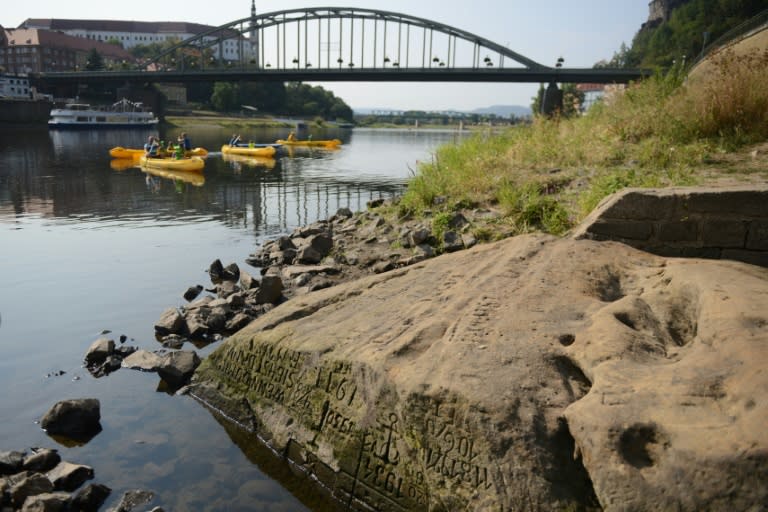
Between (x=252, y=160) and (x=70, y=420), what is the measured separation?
32.4 meters

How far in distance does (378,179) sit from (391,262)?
771 inches

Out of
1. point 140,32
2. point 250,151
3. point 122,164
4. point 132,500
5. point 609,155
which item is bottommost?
point 132,500

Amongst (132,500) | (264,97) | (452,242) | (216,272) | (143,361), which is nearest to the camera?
(132,500)

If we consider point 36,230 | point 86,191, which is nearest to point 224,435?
point 36,230

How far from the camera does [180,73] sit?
74.7 m

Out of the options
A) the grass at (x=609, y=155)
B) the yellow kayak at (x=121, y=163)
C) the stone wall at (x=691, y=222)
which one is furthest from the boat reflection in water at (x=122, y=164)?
the stone wall at (x=691, y=222)

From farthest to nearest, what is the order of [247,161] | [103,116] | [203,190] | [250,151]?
[103,116], [250,151], [247,161], [203,190]

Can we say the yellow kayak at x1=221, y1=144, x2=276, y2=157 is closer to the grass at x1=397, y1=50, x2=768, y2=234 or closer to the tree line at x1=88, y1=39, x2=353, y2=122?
the grass at x1=397, y1=50, x2=768, y2=234

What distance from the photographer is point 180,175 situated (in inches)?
1125

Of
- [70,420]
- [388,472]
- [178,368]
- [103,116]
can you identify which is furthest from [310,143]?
[388,472]

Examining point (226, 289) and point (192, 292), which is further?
point (192, 292)

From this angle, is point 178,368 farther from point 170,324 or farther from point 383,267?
point 383,267

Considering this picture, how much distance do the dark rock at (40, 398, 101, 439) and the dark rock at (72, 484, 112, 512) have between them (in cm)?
117

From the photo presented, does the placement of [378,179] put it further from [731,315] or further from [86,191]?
[731,315]
